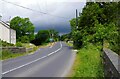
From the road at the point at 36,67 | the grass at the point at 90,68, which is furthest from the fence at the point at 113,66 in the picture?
the road at the point at 36,67

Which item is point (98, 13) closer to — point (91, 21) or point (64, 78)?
point (91, 21)

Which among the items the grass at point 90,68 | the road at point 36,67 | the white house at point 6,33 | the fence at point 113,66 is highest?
the white house at point 6,33

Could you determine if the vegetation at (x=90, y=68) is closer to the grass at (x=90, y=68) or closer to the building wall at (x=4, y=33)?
the grass at (x=90, y=68)

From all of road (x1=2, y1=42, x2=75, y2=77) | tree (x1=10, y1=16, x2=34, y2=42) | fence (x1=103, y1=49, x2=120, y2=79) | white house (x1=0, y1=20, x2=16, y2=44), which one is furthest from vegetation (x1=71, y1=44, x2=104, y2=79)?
tree (x1=10, y1=16, x2=34, y2=42)

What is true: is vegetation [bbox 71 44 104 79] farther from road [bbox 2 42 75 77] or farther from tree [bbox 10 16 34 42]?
tree [bbox 10 16 34 42]

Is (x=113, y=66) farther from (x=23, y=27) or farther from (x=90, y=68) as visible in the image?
(x=23, y=27)

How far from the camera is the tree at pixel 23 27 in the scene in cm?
7856

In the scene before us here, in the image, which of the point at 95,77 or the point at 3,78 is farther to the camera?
the point at 3,78

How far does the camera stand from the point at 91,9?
1617 inches

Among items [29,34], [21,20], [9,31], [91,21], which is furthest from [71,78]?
[29,34]

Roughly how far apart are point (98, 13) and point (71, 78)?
26394 mm

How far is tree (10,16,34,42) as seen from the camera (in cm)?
7856

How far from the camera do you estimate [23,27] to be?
82562 millimetres

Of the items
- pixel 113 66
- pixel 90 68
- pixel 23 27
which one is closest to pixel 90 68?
pixel 90 68
